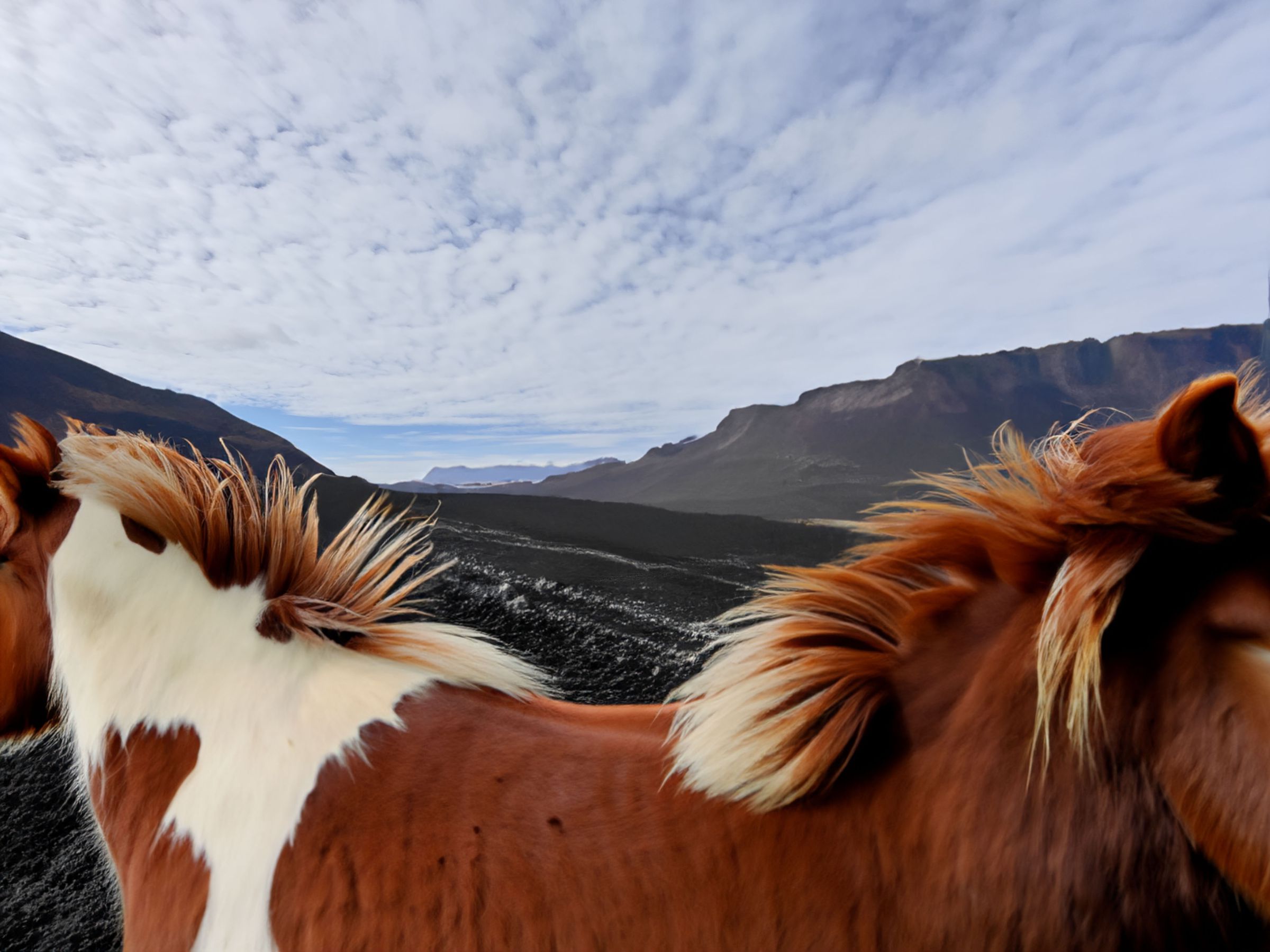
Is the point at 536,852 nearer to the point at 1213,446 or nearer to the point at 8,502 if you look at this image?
the point at 1213,446

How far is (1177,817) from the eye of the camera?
0.43m

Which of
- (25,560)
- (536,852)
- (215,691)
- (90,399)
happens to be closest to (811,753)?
(536,852)

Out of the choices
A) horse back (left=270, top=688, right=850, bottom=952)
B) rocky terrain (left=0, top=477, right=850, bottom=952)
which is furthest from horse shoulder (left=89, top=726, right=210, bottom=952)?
rocky terrain (left=0, top=477, right=850, bottom=952)

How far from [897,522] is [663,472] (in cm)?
2973

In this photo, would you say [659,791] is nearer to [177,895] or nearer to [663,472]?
[177,895]

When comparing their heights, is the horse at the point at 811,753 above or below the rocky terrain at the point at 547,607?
above

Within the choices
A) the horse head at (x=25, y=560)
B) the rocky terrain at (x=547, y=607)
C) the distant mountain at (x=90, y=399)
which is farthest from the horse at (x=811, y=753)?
the distant mountain at (x=90, y=399)

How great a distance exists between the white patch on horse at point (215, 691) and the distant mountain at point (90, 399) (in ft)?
44.8

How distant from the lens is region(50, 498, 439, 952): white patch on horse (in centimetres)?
80

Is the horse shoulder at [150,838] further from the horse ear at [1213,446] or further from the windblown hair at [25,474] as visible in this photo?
the horse ear at [1213,446]

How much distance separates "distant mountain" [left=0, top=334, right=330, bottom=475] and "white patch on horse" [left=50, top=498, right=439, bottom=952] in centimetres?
1364

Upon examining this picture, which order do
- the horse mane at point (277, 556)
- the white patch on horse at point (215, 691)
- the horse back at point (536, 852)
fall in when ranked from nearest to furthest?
the horse back at point (536, 852), the white patch on horse at point (215, 691), the horse mane at point (277, 556)

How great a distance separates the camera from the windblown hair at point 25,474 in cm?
105

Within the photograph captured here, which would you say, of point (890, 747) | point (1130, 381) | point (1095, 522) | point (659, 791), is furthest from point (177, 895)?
point (1130, 381)
